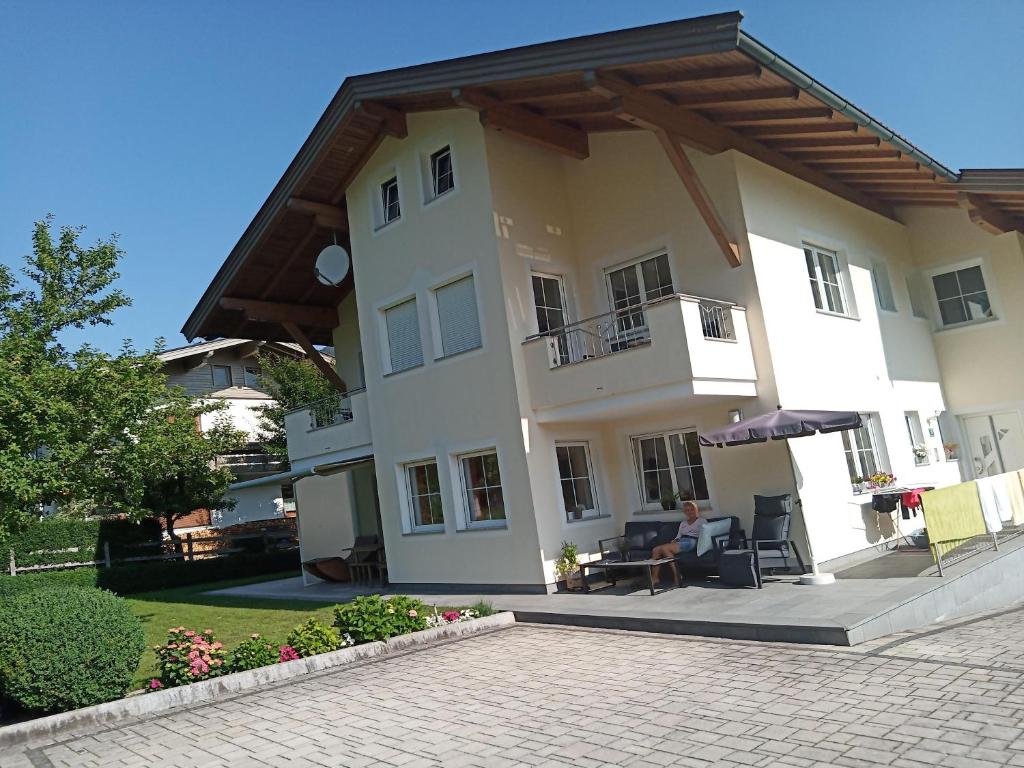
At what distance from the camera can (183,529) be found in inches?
1185

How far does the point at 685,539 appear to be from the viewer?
38.7ft

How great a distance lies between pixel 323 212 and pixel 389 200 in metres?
1.87

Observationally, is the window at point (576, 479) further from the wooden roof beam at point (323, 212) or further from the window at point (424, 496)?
the wooden roof beam at point (323, 212)

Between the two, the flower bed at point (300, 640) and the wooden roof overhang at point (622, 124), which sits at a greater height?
the wooden roof overhang at point (622, 124)

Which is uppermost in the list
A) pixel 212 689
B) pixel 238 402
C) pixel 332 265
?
pixel 238 402

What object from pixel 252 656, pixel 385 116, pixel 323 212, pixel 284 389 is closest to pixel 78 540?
pixel 284 389

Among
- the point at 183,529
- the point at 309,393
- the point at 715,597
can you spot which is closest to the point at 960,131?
the point at 715,597

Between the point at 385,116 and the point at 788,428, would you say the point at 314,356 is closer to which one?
the point at 385,116

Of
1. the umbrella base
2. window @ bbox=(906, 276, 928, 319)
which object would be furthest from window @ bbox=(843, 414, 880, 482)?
window @ bbox=(906, 276, 928, 319)

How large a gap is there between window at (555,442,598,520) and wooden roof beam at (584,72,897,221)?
5.27 m

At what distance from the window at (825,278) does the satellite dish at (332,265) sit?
950cm

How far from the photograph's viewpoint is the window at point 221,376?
1307 inches

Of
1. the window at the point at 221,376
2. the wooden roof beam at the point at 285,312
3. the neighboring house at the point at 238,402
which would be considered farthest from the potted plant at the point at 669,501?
the window at the point at 221,376

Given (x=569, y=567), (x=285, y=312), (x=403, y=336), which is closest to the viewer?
(x=569, y=567)
